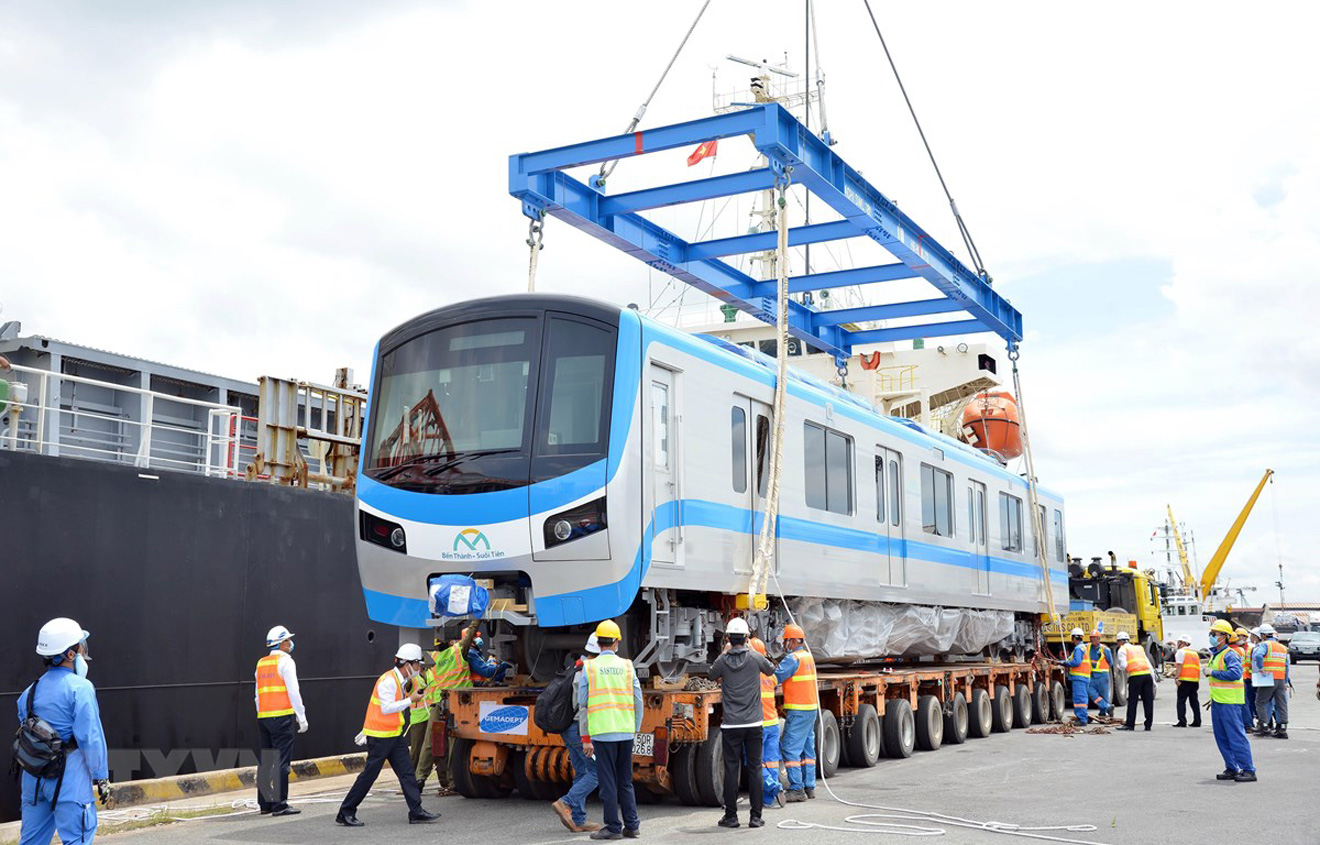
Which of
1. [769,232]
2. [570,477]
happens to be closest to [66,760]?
[570,477]

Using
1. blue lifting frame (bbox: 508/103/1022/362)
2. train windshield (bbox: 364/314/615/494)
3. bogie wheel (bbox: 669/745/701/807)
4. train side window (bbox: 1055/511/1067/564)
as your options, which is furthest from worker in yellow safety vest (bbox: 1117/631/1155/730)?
train windshield (bbox: 364/314/615/494)

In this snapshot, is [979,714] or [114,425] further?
[114,425]

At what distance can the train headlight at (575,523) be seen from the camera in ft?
30.5

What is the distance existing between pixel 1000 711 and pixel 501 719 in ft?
34.5

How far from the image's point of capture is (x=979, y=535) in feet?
58.3

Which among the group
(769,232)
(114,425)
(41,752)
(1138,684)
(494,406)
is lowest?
(1138,684)

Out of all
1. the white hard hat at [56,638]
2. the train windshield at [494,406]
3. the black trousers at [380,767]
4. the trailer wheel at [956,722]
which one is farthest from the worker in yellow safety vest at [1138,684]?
the white hard hat at [56,638]

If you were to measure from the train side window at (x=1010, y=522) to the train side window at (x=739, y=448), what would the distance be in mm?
8934

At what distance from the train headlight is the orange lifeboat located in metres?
17.5

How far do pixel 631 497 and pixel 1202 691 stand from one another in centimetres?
2599

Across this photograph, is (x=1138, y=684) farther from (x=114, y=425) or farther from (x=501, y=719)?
(x=114, y=425)

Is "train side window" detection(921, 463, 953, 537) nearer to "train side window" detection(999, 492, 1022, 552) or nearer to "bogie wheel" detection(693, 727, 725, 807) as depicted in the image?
"train side window" detection(999, 492, 1022, 552)

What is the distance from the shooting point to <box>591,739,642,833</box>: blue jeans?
28.6 feet

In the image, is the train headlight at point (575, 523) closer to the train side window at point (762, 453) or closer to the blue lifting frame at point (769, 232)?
the train side window at point (762, 453)
